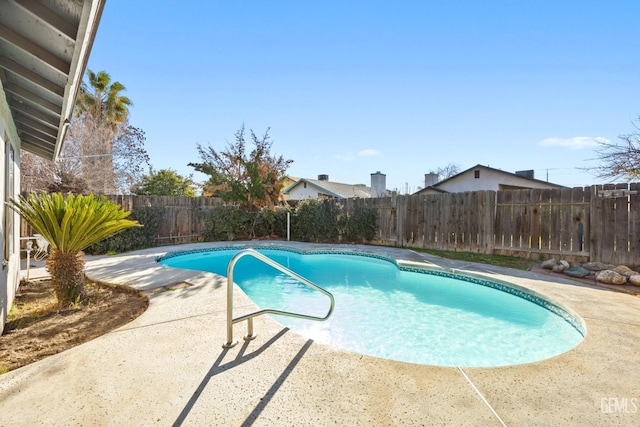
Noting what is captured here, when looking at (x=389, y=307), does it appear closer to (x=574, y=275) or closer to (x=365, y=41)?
(x=574, y=275)

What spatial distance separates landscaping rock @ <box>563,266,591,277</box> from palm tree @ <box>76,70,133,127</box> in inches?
929

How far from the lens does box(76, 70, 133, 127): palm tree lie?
18.0 m

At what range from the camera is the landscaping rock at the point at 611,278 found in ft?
17.8

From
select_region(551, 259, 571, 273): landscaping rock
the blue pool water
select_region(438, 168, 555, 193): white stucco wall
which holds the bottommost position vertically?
the blue pool water

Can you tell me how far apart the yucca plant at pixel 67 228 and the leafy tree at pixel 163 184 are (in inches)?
664

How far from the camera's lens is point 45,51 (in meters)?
2.91

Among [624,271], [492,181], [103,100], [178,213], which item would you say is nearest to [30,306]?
[178,213]

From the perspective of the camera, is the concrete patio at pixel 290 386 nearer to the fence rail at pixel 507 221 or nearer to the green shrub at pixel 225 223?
the fence rail at pixel 507 221

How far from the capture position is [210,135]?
1481 cm

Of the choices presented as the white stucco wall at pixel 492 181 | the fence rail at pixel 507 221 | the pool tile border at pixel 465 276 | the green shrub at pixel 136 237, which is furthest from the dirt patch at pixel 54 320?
the white stucco wall at pixel 492 181

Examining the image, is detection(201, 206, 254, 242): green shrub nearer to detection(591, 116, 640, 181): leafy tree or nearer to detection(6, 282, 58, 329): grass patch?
detection(6, 282, 58, 329): grass patch

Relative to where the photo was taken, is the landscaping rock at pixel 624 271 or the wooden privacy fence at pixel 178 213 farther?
the wooden privacy fence at pixel 178 213

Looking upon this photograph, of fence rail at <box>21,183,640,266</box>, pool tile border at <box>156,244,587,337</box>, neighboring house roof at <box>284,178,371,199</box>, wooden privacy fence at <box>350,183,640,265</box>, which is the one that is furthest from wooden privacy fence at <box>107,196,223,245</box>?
neighboring house roof at <box>284,178,371,199</box>

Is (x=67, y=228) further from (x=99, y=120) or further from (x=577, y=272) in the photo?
(x=99, y=120)
